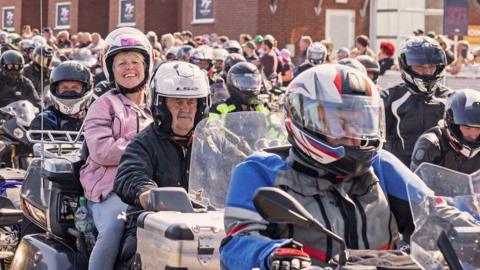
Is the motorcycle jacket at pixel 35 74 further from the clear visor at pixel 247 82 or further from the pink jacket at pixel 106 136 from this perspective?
the pink jacket at pixel 106 136

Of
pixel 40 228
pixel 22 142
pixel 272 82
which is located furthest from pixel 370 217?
pixel 272 82

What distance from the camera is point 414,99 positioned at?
359 inches

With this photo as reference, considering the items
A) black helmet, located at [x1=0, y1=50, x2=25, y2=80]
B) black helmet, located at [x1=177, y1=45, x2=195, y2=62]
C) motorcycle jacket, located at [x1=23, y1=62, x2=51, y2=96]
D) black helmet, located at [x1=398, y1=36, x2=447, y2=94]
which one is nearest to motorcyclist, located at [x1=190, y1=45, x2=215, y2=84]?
black helmet, located at [x1=177, y1=45, x2=195, y2=62]

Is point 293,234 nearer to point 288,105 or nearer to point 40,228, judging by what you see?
point 288,105

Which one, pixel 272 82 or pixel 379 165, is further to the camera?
pixel 272 82

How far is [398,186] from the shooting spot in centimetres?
410

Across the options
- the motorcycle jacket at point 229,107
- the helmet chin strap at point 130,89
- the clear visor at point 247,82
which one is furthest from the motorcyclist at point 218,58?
the helmet chin strap at point 130,89

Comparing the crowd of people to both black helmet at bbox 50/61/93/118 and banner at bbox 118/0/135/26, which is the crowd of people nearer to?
black helmet at bbox 50/61/93/118

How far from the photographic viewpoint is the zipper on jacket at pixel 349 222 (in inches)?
154

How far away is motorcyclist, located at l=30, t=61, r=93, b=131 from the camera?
882 centimetres

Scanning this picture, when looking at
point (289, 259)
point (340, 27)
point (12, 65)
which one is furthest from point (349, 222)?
point (340, 27)

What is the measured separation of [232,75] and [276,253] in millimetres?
8625

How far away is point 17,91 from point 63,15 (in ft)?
107

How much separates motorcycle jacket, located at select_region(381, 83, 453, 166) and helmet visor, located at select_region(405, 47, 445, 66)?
0.37 m
